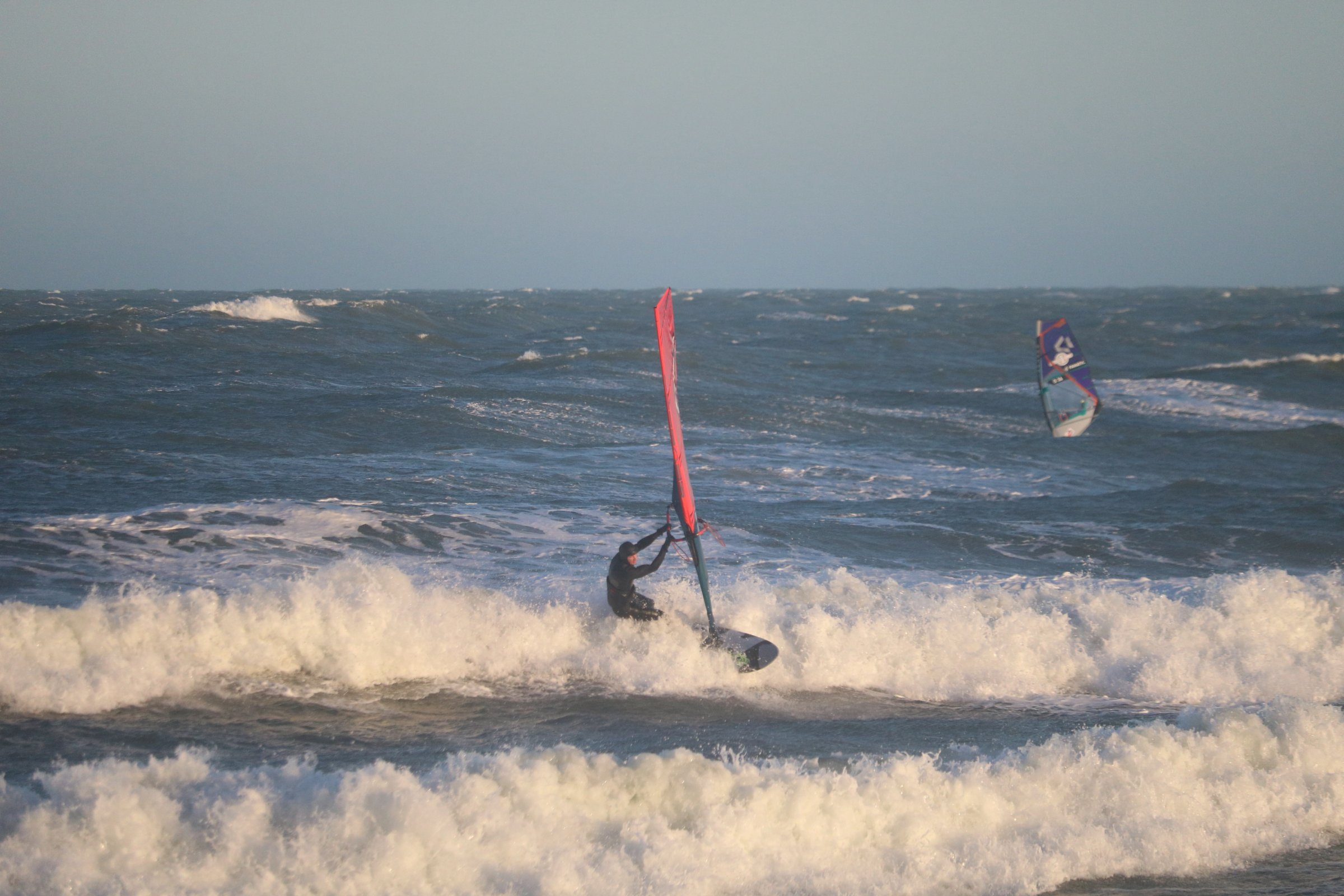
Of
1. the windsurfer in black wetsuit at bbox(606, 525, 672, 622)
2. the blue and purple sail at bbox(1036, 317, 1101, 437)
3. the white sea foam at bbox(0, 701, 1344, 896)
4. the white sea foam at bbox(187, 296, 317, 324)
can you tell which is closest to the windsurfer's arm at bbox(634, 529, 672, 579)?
the windsurfer in black wetsuit at bbox(606, 525, 672, 622)

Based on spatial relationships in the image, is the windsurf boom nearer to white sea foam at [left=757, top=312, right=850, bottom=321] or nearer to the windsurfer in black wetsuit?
the windsurfer in black wetsuit

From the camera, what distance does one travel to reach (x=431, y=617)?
27.9 ft

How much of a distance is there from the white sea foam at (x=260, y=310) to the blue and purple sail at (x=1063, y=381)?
→ 26.5m

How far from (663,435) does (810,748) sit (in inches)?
486

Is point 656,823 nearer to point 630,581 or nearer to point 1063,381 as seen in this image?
point 630,581

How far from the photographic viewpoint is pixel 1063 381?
1173cm

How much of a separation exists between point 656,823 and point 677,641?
2.82m

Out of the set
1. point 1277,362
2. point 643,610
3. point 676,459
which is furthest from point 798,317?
point 676,459

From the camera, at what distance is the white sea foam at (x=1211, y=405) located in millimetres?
23719

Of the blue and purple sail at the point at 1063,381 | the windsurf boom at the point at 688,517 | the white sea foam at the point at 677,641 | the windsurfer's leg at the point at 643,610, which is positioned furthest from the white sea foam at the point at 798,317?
the windsurf boom at the point at 688,517

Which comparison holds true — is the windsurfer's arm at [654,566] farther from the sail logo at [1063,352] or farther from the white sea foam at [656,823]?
the sail logo at [1063,352]

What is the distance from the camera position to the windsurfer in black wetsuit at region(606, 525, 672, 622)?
310 inches

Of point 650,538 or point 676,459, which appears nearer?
point 676,459

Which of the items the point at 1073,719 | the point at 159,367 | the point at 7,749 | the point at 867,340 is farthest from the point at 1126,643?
the point at 867,340
